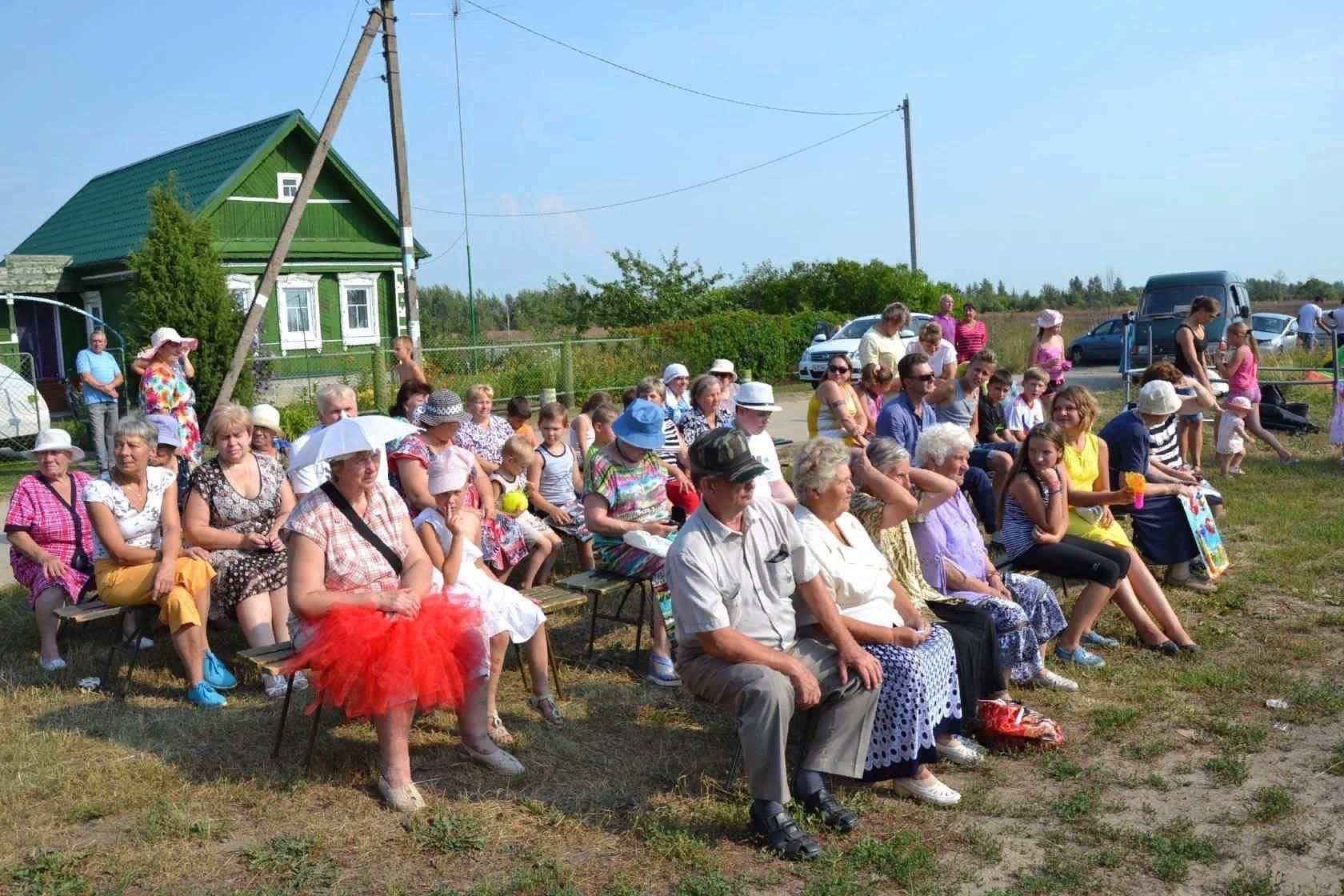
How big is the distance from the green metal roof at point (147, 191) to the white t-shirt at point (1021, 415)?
52.9 feet

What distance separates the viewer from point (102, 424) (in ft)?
39.9

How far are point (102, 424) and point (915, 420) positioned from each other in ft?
30.5

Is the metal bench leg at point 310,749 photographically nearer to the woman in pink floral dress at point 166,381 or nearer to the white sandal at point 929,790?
the white sandal at point 929,790

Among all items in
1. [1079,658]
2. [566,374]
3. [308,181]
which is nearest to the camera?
[1079,658]

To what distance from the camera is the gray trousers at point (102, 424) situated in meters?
12.1

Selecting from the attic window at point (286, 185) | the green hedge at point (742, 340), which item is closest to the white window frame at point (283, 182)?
the attic window at point (286, 185)

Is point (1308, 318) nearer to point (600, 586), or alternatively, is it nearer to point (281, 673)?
point (600, 586)

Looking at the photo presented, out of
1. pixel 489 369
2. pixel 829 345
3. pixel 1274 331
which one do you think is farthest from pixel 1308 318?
pixel 489 369

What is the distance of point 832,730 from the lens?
3900 mm

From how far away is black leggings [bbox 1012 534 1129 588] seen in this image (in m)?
5.47

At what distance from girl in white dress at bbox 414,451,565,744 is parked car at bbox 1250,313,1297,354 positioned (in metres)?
22.6

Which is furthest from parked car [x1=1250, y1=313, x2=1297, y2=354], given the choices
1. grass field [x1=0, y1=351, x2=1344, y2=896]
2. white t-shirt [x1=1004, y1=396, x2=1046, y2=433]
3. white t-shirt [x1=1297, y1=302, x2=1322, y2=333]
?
grass field [x1=0, y1=351, x2=1344, y2=896]

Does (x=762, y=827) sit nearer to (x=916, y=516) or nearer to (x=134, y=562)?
(x=916, y=516)

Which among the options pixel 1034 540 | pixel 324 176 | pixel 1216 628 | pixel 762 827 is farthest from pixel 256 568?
pixel 324 176
